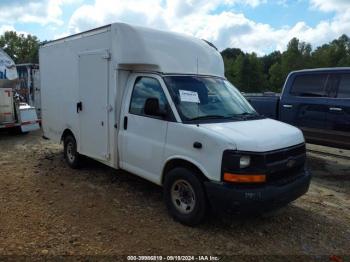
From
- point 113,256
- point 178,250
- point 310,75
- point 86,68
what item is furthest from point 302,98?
point 113,256

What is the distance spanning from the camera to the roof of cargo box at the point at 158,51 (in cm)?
576

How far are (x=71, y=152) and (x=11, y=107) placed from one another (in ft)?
16.6

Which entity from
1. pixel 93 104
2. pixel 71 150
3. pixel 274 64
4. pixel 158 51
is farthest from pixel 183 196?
pixel 274 64

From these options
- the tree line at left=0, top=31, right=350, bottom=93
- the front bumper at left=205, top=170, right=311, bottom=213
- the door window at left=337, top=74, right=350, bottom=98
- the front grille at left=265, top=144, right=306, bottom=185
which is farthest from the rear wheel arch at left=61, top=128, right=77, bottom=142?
the tree line at left=0, top=31, right=350, bottom=93

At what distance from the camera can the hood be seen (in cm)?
455

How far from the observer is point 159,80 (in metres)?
5.59

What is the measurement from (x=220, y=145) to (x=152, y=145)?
4.40 feet

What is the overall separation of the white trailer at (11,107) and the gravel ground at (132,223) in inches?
192

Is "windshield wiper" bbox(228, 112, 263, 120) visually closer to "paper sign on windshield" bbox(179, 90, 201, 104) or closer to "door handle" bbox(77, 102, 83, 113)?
"paper sign on windshield" bbox(179, 90, 201, 104)

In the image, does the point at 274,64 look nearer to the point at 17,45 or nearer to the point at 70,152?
the point at 17,45

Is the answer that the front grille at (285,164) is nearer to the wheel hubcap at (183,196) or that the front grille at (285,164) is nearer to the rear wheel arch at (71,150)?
the wheel hubcap at (183,196)

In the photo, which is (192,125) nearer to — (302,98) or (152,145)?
(152,145)

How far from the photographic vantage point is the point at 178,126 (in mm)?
5145

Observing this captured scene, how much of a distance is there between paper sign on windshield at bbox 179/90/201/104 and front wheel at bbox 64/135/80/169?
3.20m
